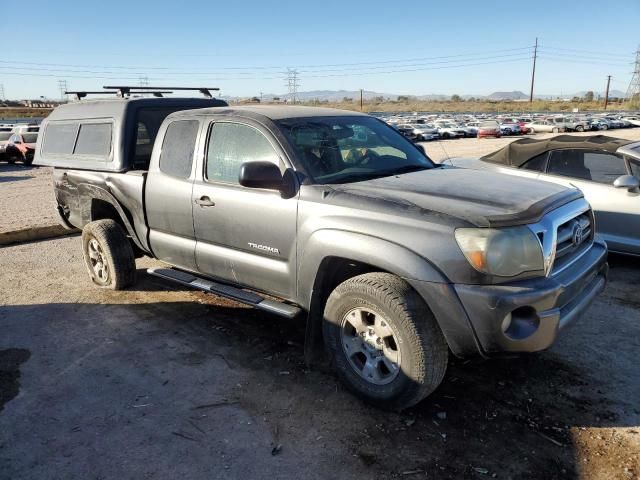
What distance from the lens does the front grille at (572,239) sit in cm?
328

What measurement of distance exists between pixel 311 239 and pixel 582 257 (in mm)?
1835

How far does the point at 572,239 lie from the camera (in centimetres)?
344

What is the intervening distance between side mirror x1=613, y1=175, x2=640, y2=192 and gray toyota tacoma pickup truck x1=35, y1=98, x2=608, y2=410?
7.68 feet

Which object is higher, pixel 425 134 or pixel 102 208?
pixel 102 208

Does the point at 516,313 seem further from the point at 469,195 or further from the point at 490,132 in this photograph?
the point at 490,132

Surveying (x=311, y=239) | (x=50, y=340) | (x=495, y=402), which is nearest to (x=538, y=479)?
(x=495, y=402)

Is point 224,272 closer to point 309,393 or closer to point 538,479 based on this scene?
point 309,393

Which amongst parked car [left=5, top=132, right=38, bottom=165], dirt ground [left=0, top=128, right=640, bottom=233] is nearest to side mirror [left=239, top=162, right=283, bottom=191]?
dirt ground [left=0, top=128, right=640, bottom=233]

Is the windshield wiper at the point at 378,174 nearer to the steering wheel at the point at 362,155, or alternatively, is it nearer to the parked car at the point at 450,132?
the steering wheel at the point at 362,155

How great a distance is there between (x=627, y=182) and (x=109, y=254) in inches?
224

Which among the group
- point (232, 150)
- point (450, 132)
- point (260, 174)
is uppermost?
point (232, 150)

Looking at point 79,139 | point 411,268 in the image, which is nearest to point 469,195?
point 411,268

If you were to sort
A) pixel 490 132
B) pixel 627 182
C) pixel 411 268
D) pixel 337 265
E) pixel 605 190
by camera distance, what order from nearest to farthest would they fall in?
pixel 411 268
pixel 337 265
pixel 627 182
pixel 605 190
pixel 490 132

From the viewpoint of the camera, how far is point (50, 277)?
20.6ft
